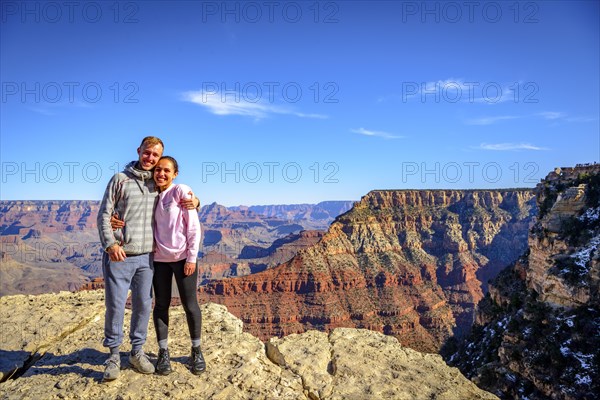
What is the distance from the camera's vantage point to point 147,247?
15.3 ft

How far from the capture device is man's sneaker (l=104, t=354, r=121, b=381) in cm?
→ 448

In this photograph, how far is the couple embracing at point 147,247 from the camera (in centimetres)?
455

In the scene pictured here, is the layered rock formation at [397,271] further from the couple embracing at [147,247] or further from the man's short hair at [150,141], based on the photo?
the man's short hair at [150,141]

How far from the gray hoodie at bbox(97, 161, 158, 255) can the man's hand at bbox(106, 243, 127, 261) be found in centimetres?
9

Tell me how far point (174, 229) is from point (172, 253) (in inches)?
11.9

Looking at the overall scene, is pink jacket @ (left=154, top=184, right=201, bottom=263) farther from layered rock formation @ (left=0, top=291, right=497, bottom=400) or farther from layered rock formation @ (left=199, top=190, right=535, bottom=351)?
layered rock formation @ (left=199, top=190, right=535, bottom=351)

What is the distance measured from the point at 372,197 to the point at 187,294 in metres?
94.7

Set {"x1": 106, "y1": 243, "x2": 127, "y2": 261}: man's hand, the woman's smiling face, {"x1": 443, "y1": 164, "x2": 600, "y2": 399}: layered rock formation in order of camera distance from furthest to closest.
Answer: {"x1": 443, "y1": 164, "x2": 600, "y2": 399}: layered rock formation, the woman's smiling face, {"x1": 106, "y1": 243, "x2": 127, "y2": 261}: man's hand

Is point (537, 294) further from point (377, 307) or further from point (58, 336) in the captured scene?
point (377, 307)

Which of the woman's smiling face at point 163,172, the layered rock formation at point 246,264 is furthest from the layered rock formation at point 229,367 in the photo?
the layered rock formation at point 246,264

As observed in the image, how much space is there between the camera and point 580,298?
20.4 meters

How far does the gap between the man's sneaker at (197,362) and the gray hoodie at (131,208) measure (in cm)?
147

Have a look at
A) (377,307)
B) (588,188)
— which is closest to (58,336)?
(588,188)

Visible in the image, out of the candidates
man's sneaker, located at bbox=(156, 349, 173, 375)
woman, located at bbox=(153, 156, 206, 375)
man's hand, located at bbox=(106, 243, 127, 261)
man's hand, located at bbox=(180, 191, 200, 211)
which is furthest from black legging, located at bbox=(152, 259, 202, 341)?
man's hand, located at bbox=(180, 191, 200, 211)
